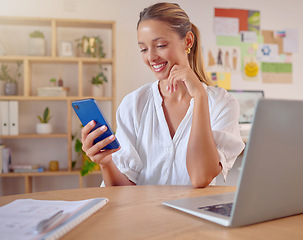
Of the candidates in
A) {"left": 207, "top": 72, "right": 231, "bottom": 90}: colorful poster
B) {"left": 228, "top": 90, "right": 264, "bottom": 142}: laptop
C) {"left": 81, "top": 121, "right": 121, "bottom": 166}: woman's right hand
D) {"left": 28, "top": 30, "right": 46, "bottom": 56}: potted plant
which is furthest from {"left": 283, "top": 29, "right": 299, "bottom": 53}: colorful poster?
A: {"left": 81, "top": 121, "right": 121, "bottom": 166}: woman's right hand

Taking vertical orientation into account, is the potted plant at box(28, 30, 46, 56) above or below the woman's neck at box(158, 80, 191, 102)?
above

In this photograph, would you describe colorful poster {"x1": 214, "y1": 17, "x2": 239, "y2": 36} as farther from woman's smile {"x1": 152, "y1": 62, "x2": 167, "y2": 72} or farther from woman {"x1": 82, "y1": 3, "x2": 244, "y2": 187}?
woman's smile {"x1": 152, "y1": 62, "x2": 167, "y2": 72}

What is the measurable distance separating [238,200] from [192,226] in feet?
0.40

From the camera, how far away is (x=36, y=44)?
10.9 feet

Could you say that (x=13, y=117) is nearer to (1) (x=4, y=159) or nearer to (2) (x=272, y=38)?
(1) (x=4, y=159)

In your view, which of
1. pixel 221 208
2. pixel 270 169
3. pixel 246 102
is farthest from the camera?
pixel 246 102

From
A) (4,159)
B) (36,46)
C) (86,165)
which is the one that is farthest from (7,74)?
(86,165)

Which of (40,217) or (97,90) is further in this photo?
(97,90)

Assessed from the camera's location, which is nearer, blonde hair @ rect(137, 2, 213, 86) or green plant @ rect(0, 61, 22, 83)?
blonde hair @ rect(137, 2, 213, 86)

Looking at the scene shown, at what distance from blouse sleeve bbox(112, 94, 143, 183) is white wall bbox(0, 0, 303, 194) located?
6.63ft

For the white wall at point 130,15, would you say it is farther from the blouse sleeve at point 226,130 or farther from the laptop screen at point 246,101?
the blouse sleeve at point 226,130

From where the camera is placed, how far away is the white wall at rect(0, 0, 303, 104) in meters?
3.48

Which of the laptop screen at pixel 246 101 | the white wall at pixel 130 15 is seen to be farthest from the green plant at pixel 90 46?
the laptop screen at pixel 246 101

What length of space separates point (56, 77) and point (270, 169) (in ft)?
10.3
